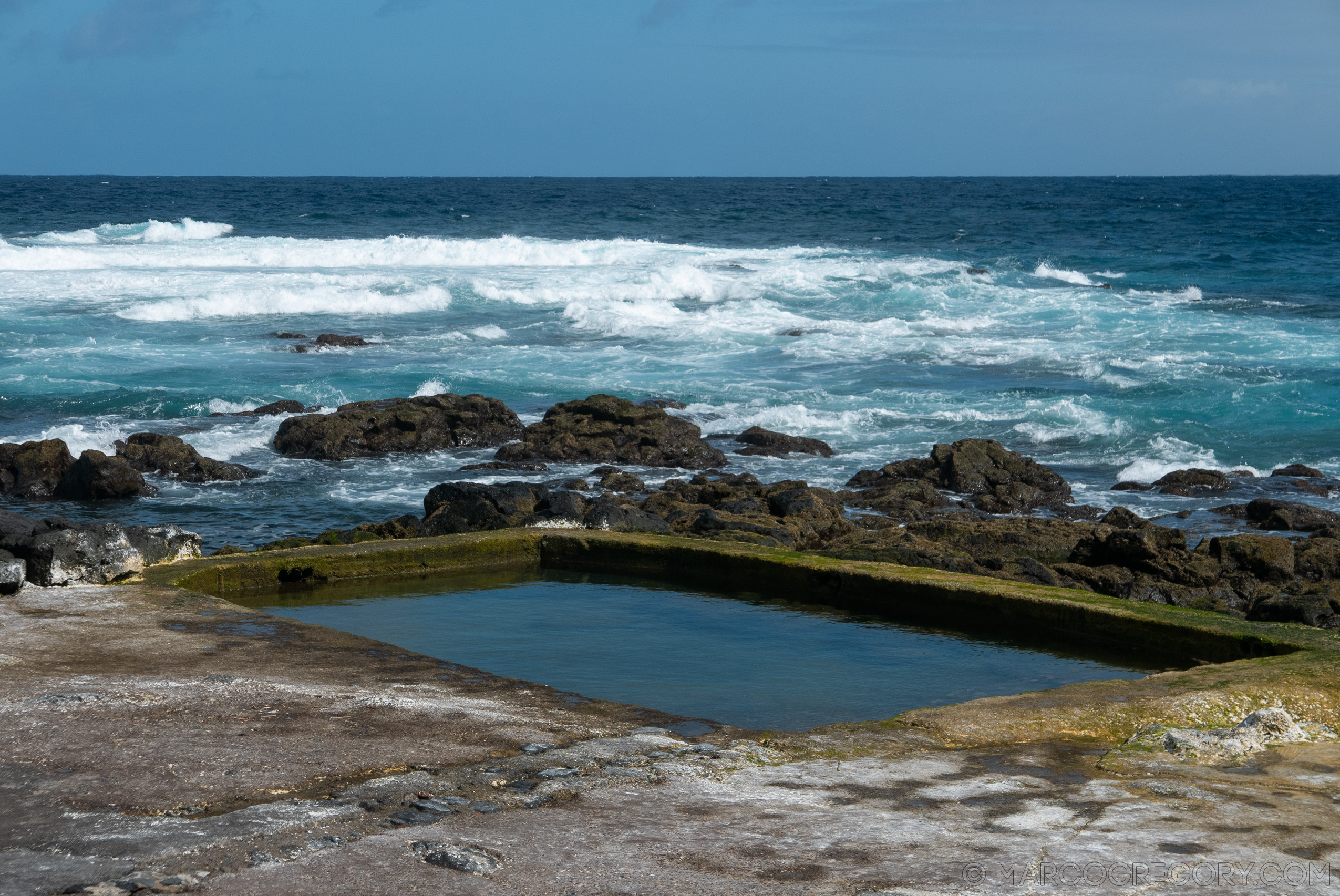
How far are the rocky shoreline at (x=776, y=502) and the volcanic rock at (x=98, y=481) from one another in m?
0.02

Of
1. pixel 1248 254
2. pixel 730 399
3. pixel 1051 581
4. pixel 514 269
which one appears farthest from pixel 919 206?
pixel 1051 581

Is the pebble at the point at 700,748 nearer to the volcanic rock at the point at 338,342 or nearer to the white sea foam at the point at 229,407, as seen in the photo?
the white sea foam at the point at 229,407

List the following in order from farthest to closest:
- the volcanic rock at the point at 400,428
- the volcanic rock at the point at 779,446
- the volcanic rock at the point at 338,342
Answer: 1. the volcanic rock at the point at 338,342
2. the volcanic rock at the point at 779,446
3. the volcanic rock at the point at 400,428

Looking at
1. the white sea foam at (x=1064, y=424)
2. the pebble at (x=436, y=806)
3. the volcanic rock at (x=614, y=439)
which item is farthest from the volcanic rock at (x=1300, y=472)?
the pebble at (x=436, y=806)

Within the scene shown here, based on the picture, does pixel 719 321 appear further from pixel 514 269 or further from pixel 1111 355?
pixel 514 269

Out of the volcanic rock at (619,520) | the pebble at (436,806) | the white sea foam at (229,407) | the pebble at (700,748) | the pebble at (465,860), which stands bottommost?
the white sea foam at (229,407)

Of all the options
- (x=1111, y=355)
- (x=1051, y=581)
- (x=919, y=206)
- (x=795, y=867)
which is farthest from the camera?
(x=919, y=206)

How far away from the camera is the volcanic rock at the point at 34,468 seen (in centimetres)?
1518

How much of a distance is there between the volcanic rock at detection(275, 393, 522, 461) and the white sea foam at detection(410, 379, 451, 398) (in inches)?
95.4

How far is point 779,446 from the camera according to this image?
18.2m

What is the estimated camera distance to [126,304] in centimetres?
3161

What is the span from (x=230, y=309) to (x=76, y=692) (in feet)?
88.4

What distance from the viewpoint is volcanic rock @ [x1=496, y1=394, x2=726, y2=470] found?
1747 centimetres

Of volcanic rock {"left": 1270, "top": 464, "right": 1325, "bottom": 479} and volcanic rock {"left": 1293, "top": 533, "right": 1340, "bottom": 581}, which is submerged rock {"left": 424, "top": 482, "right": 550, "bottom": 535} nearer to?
volcanic rock {"left": 1293, "top": 533, "right": 1340, "bottom": 581}
